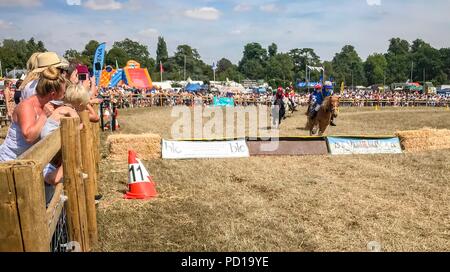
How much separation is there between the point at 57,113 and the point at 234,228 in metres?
2.71

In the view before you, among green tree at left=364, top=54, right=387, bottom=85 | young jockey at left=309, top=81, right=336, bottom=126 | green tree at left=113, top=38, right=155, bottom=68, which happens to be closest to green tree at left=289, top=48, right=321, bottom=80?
green tree at left=364, top=54, right=387, bottom=85

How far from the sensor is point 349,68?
140000mm

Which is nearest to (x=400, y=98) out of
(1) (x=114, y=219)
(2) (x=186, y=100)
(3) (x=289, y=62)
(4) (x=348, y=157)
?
(2) (x=186, y=100)

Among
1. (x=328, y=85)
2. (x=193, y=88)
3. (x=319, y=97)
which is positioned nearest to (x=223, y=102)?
(x=193, y=88)

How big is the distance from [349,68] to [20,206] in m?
Result: 145

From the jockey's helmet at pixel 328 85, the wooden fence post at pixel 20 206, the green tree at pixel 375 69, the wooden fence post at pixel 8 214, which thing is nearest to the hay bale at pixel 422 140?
the jockey's helmet at pixel 328 85

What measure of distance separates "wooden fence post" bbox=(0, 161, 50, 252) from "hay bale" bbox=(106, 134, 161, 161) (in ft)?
29.8

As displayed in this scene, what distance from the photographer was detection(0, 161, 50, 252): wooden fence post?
2246 mm

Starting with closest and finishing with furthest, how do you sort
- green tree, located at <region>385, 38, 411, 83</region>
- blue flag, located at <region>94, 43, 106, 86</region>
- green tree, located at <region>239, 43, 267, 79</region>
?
blue flag, located at <region>94, 43, 106, 86</region>
green tree, located at <region>385, 38, 411, 83</region>
green tree, located at <region>239, 43, 267, 79</region>

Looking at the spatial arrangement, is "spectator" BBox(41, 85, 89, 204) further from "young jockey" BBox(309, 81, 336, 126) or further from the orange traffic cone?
"young jockey" BBox(309, 81, 336, 126)

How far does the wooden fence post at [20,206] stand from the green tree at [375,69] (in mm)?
134759
